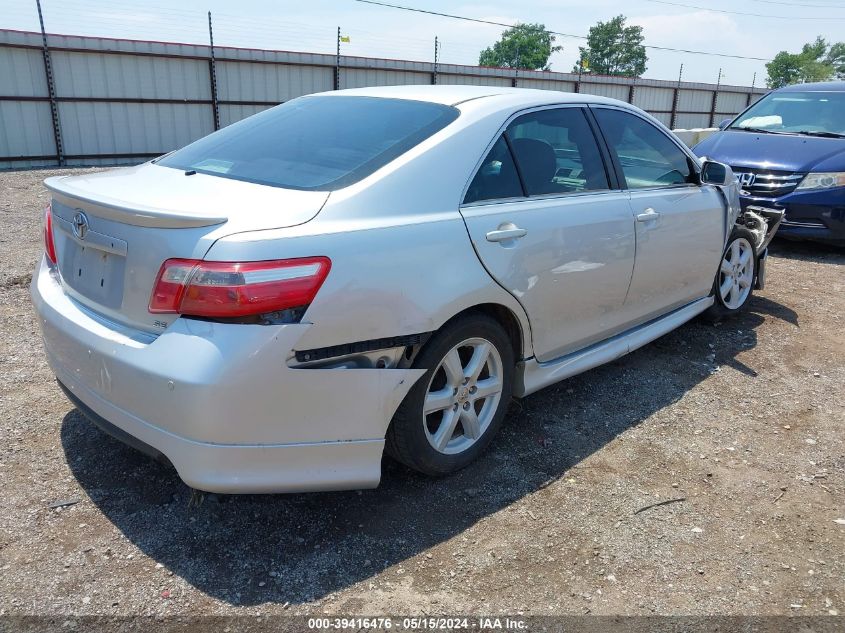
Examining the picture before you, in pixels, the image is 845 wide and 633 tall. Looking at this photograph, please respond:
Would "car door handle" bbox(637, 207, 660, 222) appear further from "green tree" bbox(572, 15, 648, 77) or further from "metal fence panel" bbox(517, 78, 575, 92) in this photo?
"green tree" bbox(572, 15, 648, 77)

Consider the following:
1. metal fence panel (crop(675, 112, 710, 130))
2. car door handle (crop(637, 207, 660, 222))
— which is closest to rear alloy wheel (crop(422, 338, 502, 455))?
car door handle (crop(637, 207, 660, 222))

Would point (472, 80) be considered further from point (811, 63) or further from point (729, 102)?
point (811, 63)

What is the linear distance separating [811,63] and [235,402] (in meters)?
95.9

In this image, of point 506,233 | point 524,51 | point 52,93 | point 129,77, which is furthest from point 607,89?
point 524,51

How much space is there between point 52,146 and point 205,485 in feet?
46.2

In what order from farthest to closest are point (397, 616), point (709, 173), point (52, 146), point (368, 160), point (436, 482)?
point (52, 146)
point (709, 173)
point (436, 482)
point (368, 160)
point (397, 616)

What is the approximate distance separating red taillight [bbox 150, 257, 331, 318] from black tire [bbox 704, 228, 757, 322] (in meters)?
3.47

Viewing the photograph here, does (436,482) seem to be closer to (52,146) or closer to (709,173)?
(709,173)

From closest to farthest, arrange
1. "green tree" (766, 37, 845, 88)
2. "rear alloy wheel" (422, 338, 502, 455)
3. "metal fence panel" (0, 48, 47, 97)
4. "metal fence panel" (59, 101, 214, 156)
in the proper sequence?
1. "rear alloy wheel" (422, 338, 502, 455)
2. "metal fence panel" (0, 48, 47, 97)
3. "metal fence panel" (59, 101, 214, 156)
4. "green tree" (766, 37, 845, 88)

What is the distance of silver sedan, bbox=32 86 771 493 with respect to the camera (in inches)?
88.7

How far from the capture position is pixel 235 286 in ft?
7.20

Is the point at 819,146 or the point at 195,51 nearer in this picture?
the point at 819,146

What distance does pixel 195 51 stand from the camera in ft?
49.9

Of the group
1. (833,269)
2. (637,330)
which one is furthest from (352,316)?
(833,269)
